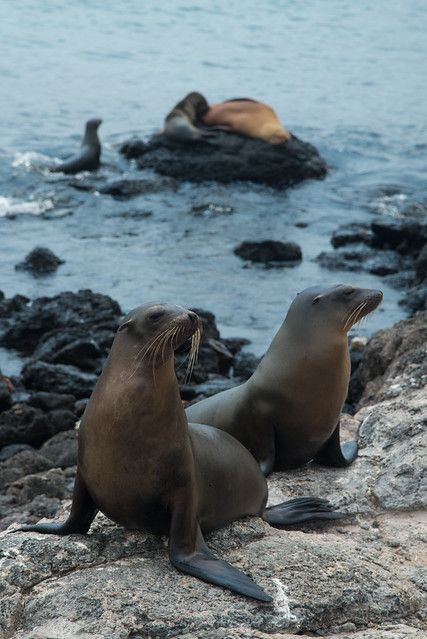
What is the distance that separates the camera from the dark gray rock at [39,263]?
15.4 m

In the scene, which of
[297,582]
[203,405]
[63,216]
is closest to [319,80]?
[63,216]

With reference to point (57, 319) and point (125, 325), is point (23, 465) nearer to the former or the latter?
point (57, 319)

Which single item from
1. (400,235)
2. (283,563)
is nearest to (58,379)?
(283,563)

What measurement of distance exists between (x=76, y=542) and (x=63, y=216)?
1400 cm

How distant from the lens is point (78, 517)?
4.61 meters

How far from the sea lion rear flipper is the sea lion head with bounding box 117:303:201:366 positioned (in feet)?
3.59

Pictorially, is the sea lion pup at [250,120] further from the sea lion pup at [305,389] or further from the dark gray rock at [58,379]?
the sea lion pup at [305,389]

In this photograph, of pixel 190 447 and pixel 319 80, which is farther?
pixel 319 80

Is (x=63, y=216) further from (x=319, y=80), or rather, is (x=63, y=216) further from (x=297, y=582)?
(x=319, y=80)

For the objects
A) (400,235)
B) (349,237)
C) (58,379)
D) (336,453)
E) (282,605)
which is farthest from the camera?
(349,237)

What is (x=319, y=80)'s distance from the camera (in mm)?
34562

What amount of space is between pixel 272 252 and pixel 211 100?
1384 cm

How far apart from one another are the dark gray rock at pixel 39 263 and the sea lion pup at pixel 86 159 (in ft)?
17.0

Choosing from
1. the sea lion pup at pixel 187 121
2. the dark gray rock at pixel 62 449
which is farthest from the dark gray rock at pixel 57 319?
the sea lion pup at pixel 187 121
